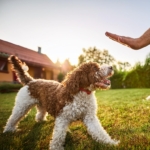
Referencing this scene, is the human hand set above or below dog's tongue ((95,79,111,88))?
above


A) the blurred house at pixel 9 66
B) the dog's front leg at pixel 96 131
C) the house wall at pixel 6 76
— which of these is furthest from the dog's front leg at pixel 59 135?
the house wall at pixel 6 76

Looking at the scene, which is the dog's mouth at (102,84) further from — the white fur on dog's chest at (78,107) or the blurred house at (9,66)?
the blurred house at (9,66)

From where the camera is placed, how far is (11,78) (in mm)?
18578

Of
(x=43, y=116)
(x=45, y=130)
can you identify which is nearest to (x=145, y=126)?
(x=45, y=130)

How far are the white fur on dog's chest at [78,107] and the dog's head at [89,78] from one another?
122 mm

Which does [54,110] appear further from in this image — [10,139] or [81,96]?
[10,139]

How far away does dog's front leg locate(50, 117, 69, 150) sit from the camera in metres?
2.70

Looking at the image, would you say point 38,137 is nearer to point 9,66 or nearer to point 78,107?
point 78,107

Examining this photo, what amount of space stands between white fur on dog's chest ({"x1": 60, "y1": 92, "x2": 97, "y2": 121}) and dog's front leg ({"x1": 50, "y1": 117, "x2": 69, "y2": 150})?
0.11 meters

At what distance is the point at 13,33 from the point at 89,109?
1.98 metres

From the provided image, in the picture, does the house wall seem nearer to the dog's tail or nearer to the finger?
the dog's tail

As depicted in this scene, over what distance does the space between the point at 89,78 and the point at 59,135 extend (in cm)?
102

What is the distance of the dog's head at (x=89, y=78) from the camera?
8.98 ft

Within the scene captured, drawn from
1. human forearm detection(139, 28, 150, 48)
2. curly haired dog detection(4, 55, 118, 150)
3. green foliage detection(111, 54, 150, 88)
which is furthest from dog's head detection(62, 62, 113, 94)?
green foliage detection(111, 54, 150, 88)
